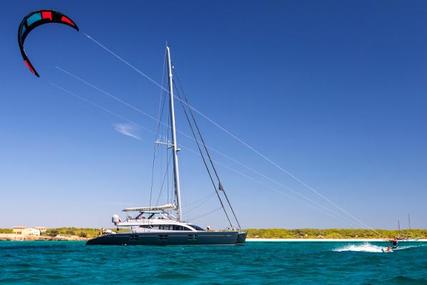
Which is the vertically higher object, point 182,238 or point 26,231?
point 182,238

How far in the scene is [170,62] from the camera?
64.8 meters

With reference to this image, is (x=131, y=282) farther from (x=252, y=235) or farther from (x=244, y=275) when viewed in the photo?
(x=252, y=235)

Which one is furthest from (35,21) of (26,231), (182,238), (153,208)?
(26,231)

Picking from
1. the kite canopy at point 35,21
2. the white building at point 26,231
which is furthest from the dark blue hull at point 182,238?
the white building at point 26,231

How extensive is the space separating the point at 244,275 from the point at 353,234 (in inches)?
4584

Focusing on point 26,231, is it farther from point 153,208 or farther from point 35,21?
point 35,21

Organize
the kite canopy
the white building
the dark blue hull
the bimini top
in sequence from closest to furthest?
the kite canopy → the dark blue hull → the bimini top → the white building

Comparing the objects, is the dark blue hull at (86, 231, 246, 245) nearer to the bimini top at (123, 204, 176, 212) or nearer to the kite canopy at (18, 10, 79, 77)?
the bimini top at (123, 204, 176, 212)

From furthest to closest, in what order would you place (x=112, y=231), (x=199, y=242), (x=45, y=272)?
(x=112, y=231) → (x=199, y=242) → (x=45, y=272)

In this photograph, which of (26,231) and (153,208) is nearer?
(153,208)

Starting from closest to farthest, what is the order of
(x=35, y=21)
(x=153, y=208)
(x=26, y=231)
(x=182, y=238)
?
(x=35, y=21)
(x=182, y=238)
(x=153, y=208)
(x=26, y=231)

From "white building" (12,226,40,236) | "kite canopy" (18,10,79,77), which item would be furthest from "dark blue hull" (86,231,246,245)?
"white building" (12,226,40,236)

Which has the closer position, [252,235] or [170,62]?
[170,62]

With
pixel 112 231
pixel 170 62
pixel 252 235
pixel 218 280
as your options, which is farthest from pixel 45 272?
pixel 252 235
